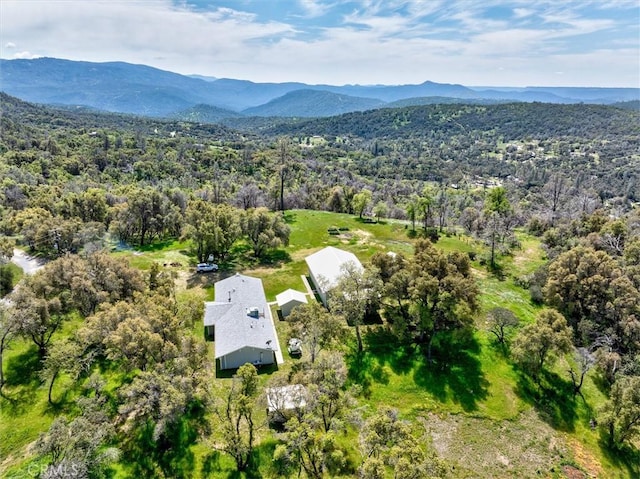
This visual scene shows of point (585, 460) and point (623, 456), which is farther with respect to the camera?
point (623, 456)

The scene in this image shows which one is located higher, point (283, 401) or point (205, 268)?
point (283, 401)

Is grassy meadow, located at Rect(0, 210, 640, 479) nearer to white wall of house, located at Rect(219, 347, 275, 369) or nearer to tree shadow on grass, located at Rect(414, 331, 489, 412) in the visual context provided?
tree shadow on grass, located at Rect(414, 331, 489, 412)

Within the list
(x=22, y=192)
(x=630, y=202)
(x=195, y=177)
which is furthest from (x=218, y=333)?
(x=630, y=202)

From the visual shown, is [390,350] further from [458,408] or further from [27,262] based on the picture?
[27,262]

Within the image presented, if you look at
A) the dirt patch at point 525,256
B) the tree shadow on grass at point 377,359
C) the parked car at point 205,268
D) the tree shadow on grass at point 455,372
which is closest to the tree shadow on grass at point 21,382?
the parked car at point 205,268

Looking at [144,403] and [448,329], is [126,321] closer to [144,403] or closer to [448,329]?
[144,403]

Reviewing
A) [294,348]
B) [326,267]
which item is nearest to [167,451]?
[294,348]
